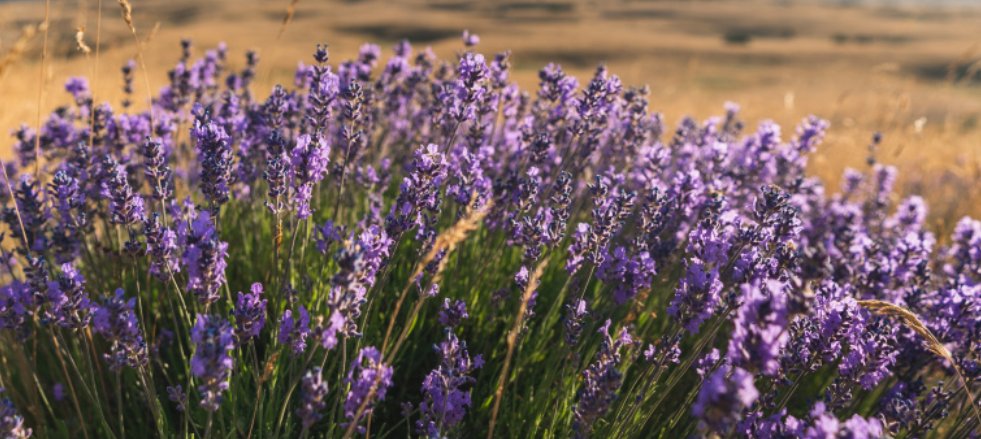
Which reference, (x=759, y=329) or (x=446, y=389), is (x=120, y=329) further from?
(x=759, y=329)

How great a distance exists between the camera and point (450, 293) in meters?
3.19

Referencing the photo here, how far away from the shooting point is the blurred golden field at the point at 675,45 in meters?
18.1

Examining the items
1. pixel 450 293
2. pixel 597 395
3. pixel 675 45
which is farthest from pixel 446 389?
pixel 675 45

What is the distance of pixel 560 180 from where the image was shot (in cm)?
261

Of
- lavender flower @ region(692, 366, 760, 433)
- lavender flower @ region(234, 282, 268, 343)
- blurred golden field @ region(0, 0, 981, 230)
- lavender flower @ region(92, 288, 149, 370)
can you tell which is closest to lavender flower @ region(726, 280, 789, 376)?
lavender flower @ region(692, 366, 760, 433)

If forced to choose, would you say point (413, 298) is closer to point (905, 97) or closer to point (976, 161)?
point (905, 97)

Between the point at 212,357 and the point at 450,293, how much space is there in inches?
66.1

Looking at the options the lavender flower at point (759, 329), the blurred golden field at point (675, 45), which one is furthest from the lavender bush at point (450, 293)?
the blurred golden field at point (675, 45)

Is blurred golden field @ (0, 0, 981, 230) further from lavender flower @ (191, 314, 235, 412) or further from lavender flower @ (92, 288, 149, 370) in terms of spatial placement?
lavender flower @ (191, 314, 235, 412)

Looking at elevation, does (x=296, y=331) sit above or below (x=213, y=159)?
below

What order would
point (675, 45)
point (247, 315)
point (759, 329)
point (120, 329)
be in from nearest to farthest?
point (759, 329)
point (120, 329)
point (247, 315)
point (675, 45)

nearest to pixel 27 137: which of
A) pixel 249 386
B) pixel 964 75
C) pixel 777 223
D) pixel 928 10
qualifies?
pixel 249 386

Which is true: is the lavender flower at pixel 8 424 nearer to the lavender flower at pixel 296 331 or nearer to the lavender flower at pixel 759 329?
the lavender flower at pixel 296 331

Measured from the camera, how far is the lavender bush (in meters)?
1.88
